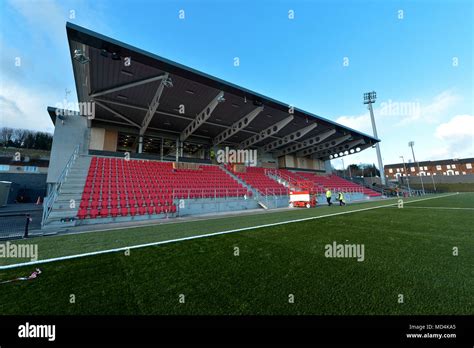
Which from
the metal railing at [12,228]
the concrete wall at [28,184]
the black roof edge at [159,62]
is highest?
the black roof edge at [159,62]

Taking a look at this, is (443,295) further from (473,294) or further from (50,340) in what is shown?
(50,340)

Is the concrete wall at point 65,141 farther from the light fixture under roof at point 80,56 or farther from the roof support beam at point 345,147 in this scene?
the roof support beam at point 345,147

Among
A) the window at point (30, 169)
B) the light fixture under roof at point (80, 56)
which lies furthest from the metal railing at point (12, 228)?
the window at point (30, 169)

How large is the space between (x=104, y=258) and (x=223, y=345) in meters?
2.55

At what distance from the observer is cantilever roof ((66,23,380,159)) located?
9.30 m

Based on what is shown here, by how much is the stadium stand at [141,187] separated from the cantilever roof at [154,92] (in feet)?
13.6

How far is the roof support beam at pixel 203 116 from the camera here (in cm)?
1359

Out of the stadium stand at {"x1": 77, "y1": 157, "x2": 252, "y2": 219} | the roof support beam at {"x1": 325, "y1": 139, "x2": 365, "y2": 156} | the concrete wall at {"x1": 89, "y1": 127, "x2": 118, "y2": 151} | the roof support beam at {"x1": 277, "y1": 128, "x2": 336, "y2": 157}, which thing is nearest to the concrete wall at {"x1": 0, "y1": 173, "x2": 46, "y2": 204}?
the concrete wall at {"x1": 89, "y1": 127, "x2": 118, "y2": 151}

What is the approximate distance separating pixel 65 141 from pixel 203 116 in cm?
1080

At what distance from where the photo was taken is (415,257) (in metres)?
2.78

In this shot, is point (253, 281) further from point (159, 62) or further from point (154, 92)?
point (154, 92)

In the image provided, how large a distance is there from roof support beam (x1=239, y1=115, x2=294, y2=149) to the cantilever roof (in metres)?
0.42

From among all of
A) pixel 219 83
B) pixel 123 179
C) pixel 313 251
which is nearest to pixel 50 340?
pixel 313 251

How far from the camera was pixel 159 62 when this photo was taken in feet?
34.4
